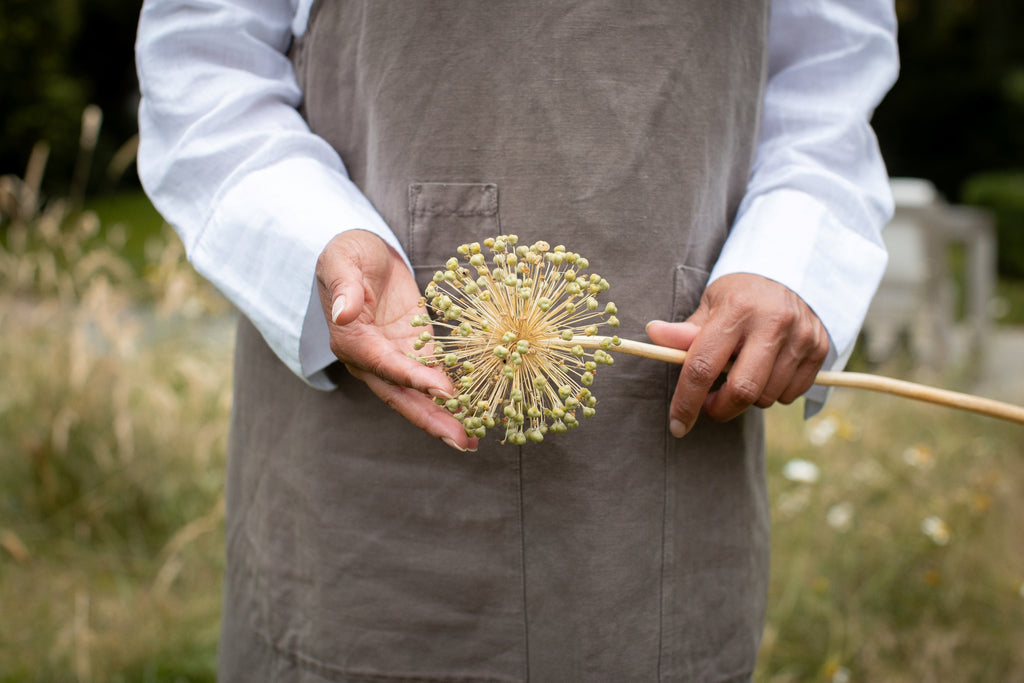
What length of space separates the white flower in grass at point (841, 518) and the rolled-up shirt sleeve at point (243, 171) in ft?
8.75

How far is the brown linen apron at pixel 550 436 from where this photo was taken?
4.18 feet

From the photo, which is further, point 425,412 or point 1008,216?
point 1008,216

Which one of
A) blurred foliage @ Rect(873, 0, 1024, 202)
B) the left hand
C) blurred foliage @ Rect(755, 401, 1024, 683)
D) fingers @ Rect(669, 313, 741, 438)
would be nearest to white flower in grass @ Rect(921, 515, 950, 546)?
blurred foliage @ Rect(755, 401, 1024, 683)

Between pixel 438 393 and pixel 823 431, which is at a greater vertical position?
pixel 438 393

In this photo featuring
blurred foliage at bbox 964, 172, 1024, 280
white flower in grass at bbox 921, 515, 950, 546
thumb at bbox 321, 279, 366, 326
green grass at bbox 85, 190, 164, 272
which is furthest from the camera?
blurred foliage at bbox 964, 172, 1024, 280

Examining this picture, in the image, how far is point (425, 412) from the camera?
1.18 m

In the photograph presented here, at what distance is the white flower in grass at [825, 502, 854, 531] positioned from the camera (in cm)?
335

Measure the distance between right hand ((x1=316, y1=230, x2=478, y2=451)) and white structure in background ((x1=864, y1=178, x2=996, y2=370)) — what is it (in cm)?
588

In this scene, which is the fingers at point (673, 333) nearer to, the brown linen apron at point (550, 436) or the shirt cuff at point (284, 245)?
the brown linen apron at point (550, 436)

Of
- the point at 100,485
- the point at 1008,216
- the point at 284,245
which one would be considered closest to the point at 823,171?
the point at 284,245

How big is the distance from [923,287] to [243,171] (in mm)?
6423

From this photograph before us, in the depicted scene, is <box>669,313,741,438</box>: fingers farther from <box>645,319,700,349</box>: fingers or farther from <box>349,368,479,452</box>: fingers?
<box>349,368,479,452</box>: fingers

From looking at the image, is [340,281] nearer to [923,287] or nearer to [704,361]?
[704,361]

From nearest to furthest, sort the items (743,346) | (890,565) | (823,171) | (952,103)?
(743,346), (823,171), (890,565), (952,103)
